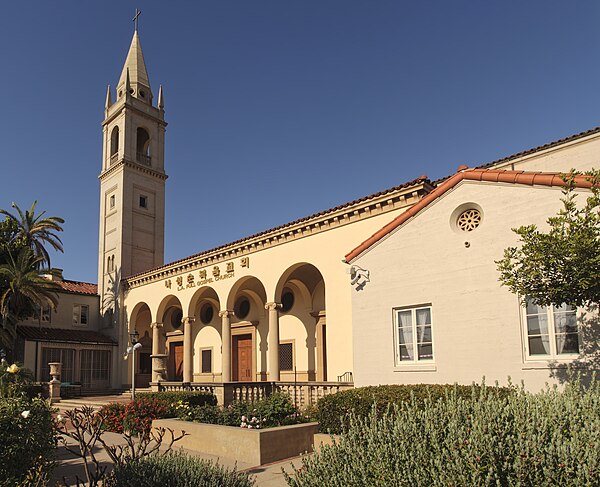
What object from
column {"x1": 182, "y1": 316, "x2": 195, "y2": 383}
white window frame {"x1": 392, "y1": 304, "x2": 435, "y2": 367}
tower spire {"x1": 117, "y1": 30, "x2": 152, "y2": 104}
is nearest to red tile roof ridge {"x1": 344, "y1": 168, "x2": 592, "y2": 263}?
white window frame {"x1": 392, "y1": 304, "x2": 435, "y2": 367}

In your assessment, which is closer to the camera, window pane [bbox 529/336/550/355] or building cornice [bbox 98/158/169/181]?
window pane [bbox 529/336/550/355]

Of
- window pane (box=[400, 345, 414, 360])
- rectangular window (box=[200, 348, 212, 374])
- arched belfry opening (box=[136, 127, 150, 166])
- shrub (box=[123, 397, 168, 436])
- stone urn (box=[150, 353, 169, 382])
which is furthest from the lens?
arched belfry opening (box=[136, 127, 150, 166])

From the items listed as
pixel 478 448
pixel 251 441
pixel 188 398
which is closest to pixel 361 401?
pixel 251 441

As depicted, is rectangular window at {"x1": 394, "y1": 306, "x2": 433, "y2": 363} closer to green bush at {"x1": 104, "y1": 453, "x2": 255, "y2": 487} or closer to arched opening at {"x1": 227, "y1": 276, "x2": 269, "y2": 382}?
green bush at {"x1": 104, "y1": 453, "x2": 255, "y2": 487}

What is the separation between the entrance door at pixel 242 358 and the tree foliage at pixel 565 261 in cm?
2048

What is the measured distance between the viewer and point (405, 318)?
13094mm

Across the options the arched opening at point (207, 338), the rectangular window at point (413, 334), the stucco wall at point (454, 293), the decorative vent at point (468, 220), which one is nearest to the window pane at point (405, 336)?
the rectangular window at point (413, 334)

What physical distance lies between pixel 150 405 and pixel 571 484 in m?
12.9

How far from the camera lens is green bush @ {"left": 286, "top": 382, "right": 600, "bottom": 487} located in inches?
155

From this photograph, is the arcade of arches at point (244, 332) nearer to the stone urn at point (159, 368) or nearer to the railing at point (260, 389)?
the stone urn at point (159, 368)

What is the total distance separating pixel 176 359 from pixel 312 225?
16.5 metres

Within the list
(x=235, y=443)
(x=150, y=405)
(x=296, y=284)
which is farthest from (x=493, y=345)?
(x=296, y=284)

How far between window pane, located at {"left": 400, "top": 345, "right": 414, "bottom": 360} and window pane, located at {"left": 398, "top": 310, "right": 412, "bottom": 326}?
1.84 ft

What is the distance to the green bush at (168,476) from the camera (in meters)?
6.06
